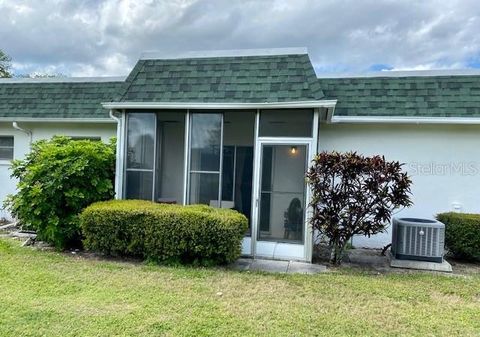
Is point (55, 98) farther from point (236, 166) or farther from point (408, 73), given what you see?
point (408, 73)

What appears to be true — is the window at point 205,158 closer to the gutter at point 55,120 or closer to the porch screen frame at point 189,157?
the porch screen frame at point 189,157

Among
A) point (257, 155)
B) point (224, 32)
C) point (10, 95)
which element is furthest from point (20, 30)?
point (257, 155)

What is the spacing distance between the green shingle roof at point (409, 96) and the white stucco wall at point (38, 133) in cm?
576

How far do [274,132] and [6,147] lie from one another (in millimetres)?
8021

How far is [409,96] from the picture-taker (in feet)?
25.6

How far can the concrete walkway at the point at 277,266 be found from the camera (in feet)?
19.8

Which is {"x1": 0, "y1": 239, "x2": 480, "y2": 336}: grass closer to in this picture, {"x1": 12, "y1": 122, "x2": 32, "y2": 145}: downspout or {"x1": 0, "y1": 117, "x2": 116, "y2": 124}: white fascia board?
{"x1": 0, "y1": 117, "x2": 116, "y2": 124}: white fascia board

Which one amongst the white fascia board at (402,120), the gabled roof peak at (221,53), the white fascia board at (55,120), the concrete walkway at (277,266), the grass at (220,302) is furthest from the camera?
the white fascia board at (55,120)

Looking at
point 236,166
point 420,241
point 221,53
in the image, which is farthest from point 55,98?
point 420,241

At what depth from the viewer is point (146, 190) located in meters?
7.28

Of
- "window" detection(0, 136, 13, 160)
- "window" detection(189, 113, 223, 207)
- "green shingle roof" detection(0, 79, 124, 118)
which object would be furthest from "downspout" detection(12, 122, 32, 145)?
"window" detection(189, 113, 223, 207)

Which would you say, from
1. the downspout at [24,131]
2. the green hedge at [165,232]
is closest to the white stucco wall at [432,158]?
the green hedge at [165,232]

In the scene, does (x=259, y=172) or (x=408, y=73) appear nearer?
(x=259, y=172)

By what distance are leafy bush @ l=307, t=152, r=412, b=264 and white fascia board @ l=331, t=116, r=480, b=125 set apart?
5.58 feet
